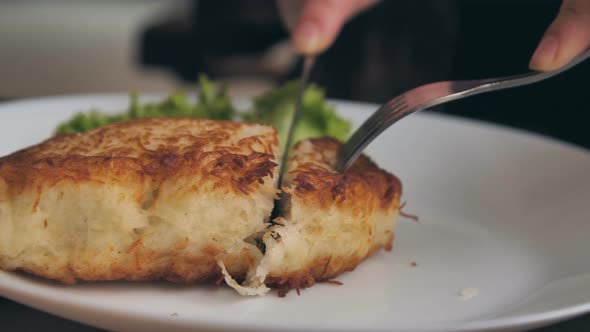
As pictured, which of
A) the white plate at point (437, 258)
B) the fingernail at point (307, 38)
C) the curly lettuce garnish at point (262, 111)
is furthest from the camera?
the curly lettuce garnish at point (262, 111)

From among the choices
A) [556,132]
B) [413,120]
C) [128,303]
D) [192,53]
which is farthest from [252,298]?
[192,53]

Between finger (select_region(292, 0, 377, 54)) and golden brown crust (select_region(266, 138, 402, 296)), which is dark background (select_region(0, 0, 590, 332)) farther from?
golden brown crust (select_region(266, 138, 402, 296))

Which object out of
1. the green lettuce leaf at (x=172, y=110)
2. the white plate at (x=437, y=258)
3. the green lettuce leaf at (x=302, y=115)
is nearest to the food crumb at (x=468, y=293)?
the white plate at (x=437, y=258)

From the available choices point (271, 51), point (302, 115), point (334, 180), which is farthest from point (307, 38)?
point (271, 51)

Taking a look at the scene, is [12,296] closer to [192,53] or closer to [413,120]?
[413,120]

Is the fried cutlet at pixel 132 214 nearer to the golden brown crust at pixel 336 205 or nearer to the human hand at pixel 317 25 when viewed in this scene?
the golden brown crust at pixel 336 205

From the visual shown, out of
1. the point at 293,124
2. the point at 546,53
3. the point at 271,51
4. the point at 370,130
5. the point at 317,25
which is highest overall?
the point at 546,53

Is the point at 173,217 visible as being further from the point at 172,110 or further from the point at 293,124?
the point at 172,110

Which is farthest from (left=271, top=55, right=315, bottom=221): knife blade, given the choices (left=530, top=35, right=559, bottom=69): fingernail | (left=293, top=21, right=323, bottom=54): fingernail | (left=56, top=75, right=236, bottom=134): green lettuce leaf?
(left=530, top=35, right=559, bottom=69): fingernail
